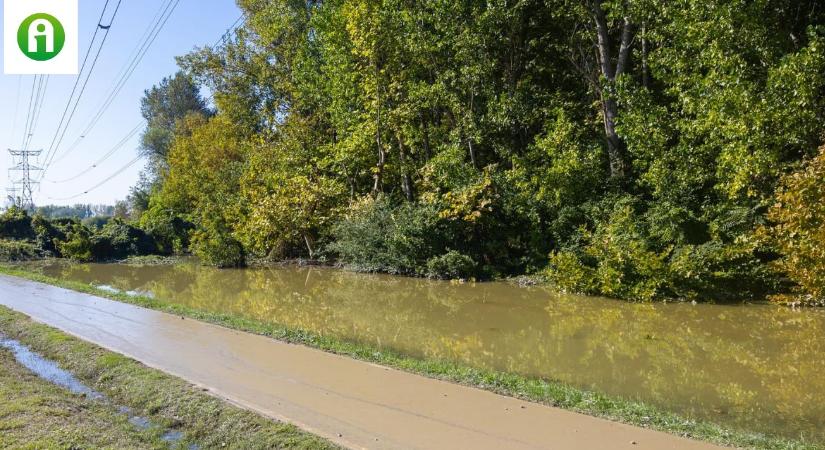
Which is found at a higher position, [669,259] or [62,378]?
[669,259]

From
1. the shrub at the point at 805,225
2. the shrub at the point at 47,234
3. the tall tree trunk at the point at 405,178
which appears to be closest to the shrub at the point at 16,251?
the shrub at the point at 47,234

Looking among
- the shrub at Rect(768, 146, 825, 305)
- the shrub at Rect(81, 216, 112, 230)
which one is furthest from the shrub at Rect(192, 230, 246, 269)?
the shrub at Rect(768, 146, 825, 305)

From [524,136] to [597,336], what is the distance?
547 inches

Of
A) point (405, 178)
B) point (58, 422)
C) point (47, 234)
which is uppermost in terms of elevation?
point (405, 178)

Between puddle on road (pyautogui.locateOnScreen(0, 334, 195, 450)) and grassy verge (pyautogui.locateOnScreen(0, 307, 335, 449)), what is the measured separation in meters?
0.08

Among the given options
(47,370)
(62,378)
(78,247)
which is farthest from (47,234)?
(62,378)

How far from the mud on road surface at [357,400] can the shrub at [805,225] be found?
32.1ft

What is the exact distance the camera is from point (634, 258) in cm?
1639

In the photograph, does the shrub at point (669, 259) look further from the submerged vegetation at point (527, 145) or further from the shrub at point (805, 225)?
the shrub at point (805, 225)

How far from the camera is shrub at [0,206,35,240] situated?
38.4 m

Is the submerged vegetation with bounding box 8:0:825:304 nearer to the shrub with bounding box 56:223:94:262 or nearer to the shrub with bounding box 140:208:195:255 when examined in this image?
the shrub with bounding box 56:223:94:262

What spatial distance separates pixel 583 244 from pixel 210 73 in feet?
81.2

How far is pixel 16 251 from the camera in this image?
3462cm

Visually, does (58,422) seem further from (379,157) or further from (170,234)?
(170,234)
